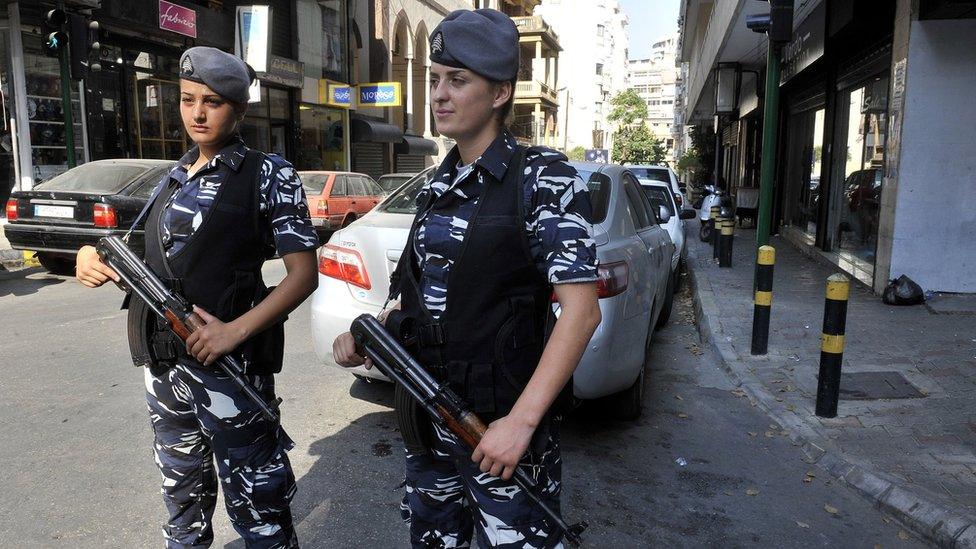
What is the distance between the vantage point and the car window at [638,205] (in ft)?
17.1

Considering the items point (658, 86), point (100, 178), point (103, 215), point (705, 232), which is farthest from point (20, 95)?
point (658, 86)

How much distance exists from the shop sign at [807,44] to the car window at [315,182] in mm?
8063

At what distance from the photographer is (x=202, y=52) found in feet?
7.46

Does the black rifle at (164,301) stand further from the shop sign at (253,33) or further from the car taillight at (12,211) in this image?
the shop sign at (253,33)

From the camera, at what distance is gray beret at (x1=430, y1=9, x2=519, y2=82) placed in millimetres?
1711

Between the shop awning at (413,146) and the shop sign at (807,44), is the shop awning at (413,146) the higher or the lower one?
the lower one

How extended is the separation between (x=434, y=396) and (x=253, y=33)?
2009 cm

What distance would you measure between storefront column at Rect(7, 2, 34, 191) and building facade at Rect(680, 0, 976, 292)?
12.5 metres

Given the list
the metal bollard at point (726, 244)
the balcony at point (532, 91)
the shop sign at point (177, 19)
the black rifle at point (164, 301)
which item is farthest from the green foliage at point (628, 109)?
the black rifle at point (164, 301)

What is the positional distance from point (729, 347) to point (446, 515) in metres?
4.81

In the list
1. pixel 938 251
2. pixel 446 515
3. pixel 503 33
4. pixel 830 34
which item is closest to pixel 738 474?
pixel 446 515

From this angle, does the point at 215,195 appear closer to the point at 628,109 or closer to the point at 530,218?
the point at 530,218

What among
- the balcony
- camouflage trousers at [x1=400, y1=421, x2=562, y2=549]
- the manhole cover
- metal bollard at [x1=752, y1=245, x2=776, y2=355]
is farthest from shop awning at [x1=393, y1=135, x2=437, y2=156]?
camouflage trousers at [x1=400, y1=421, x2=562, y2=549]

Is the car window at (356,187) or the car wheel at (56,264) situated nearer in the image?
the car wheel at (56,264)
